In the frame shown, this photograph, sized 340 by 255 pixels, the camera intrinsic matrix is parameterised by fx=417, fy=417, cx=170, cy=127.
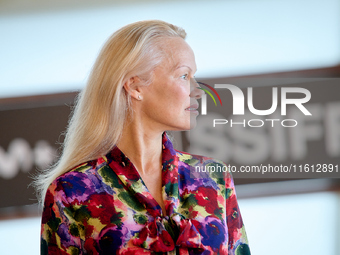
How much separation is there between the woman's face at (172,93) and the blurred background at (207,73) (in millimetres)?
1062

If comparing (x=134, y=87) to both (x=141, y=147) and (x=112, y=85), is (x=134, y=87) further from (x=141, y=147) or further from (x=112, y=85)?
(x=141, y=147)

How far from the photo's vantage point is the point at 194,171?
49.7 inches

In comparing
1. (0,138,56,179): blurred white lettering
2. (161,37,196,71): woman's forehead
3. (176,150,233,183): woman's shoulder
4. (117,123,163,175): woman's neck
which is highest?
(161,37,196,71): woman's forehead

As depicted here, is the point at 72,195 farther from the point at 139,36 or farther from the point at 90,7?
the point at 90,7

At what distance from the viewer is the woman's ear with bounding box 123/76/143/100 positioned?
120 cm

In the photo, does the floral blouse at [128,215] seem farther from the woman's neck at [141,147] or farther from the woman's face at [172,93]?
the woman's face at [172,93]

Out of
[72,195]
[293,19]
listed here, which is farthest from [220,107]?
[72,195]

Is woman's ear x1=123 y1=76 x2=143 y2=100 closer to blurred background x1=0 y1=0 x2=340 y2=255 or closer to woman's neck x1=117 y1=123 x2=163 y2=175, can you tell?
woman's neck x1=117 y1=123 x2=163 y2=175

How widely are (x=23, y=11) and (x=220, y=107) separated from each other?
1262mm

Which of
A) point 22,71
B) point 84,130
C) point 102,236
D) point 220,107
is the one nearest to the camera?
point 102,236

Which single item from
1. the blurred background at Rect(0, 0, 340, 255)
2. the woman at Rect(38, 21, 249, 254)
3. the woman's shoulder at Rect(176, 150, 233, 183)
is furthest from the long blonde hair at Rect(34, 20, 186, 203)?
the blurred background at Rect(0, 0, 340, 255)

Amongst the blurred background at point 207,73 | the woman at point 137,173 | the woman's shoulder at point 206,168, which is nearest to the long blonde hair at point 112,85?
the woman at point 137,173

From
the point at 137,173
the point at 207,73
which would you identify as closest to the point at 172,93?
the point at 137,173

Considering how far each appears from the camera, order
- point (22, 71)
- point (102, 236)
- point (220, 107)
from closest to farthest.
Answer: point (102, 236) → point (220, 107) → point (22, 71)
